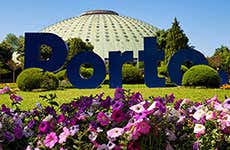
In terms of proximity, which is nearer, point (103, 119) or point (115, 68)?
point (103, 119)

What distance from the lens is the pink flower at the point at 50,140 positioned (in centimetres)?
279

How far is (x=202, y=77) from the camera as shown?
1773cm

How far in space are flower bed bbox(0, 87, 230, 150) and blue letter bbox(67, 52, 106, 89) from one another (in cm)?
1282

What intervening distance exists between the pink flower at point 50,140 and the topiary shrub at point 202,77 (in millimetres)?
15493

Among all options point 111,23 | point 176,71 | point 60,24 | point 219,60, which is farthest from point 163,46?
point 60,24

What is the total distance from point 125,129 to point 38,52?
1290 cm

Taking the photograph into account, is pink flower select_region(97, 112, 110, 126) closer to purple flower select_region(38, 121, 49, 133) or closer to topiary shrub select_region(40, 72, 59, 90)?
purple flower select_region(38, 121, 49, 133)

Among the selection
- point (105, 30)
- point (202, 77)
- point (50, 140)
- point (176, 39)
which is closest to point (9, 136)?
point (50, 140)

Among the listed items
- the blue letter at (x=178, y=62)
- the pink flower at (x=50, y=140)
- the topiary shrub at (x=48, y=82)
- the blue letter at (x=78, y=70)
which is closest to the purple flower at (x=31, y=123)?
the pink flower at (x=50, y=140)

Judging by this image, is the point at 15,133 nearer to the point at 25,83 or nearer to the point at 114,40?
the point at 25,83

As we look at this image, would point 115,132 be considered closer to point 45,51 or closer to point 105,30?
point 45,51

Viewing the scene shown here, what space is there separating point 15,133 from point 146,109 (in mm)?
1052

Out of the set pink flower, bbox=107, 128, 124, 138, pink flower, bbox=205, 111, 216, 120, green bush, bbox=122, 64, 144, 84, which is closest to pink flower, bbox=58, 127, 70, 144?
pink flower, bbox=107, 128, 124, 138

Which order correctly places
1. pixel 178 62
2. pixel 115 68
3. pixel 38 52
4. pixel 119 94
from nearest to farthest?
pixel 119 94 → pixel 38 52 → pixel 115 68 → pixel 178 62
